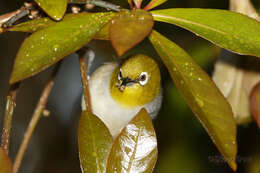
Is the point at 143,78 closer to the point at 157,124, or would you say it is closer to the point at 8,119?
→ the point at 8,119

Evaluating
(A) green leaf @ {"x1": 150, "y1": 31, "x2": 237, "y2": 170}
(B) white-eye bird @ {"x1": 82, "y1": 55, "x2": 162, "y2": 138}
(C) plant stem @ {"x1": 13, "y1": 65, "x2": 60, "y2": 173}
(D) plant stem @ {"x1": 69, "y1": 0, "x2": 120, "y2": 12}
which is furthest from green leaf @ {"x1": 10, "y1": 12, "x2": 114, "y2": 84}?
(B) white-eye bird @ {"x1": 82, "y1": 55, "x2": 162, "y2": 138}

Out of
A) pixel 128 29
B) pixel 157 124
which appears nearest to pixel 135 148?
pixel 128 29

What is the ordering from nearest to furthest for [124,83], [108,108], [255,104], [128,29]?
1. [128,29]
2. [255,104]
3. [124,83]
4. [108,108]

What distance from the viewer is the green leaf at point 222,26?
2.46ft

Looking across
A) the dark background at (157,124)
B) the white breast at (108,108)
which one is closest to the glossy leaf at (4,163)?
the white breast at (108,108)

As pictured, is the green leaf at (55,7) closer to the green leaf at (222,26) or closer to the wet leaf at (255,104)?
the green leaf at (222,26)

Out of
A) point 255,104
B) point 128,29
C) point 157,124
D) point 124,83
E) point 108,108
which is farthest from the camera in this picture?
point 157,124

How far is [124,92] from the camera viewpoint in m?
1.49

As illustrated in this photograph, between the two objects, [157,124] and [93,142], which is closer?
[93,142]

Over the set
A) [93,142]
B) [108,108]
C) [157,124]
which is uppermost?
[93,142]

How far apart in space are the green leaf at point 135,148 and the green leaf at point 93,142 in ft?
0.09

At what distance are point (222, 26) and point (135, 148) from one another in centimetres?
32

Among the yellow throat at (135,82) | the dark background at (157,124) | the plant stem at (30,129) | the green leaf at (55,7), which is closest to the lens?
the green leaf at (55,7)

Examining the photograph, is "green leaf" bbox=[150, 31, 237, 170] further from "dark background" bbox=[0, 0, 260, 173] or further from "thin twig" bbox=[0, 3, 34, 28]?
"dark background" bbox=[0, 0, 260, 173]
